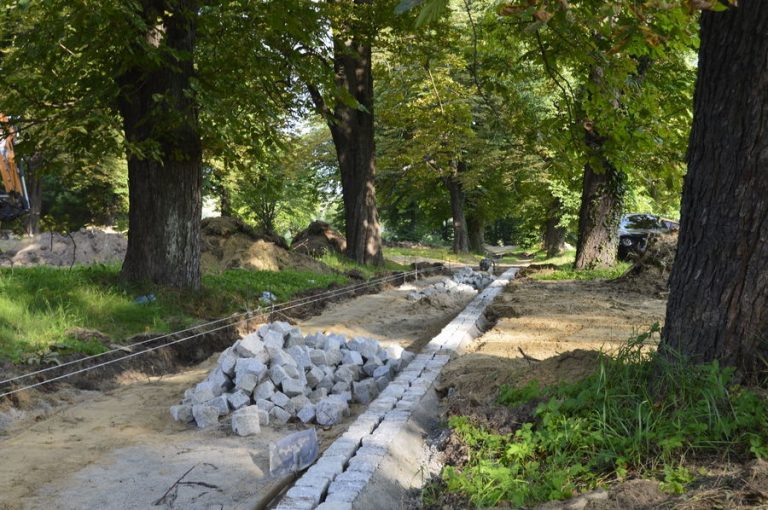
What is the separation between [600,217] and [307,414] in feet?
37.8

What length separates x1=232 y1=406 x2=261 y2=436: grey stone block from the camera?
4645 millimetres

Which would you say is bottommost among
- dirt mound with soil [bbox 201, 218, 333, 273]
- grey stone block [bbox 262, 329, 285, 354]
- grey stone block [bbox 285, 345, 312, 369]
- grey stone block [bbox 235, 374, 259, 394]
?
grey stone block [bbox 235, 374, 259, 394]

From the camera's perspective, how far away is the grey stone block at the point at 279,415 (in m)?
4.97

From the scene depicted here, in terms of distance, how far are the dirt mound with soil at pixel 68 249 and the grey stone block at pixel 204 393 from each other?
13.1 m

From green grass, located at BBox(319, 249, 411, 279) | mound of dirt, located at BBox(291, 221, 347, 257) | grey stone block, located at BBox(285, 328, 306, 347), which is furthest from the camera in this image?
mound of dirt, located at BBox(291, 221, 347, 257)

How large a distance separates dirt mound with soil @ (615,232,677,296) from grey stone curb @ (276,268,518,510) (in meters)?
6.45

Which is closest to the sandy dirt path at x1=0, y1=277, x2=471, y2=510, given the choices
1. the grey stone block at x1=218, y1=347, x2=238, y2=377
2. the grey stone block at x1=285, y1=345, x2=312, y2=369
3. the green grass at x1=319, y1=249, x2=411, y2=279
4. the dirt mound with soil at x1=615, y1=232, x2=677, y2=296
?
the grey stone block at x1=218, y1=347, x2=238, y2=377

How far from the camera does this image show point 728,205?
141 inches

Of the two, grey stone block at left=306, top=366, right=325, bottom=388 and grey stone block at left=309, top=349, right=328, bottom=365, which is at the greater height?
grey stone block at left=309, top=349, right=328, bottom=365

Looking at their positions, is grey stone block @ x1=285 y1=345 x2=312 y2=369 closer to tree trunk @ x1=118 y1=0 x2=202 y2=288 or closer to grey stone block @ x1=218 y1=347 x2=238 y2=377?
grey stone block @ x1=218 y1=347 x2=238 y2=377

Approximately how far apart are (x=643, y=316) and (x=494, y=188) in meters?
25.2

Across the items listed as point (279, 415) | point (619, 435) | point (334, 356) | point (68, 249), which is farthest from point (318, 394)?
point (68, 249)

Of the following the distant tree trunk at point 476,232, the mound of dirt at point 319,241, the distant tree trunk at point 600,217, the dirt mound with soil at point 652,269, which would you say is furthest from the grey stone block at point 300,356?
the distant tree trunk at point 476,232

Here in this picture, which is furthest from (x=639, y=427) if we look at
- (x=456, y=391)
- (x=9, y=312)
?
(x=9, y=312)
